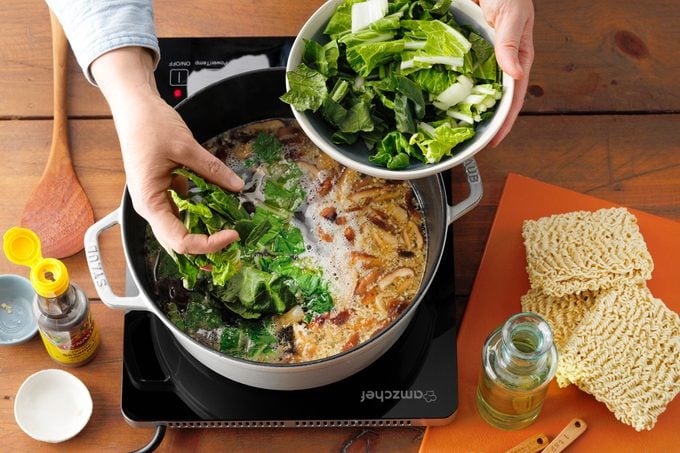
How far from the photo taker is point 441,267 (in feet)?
5.21

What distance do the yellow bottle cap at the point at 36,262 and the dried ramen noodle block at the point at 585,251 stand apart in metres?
0.80

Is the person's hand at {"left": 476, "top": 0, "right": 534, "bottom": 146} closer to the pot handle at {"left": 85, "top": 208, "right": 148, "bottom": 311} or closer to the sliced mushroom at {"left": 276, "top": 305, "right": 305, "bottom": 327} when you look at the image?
the sliced mushroom at {"left": 276, "top": 305, "right": 305, "bottom": 327}

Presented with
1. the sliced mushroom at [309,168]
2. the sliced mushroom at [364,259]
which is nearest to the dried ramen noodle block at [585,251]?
the sliced mushroom at [364,259]

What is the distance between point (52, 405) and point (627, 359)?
3.23ft

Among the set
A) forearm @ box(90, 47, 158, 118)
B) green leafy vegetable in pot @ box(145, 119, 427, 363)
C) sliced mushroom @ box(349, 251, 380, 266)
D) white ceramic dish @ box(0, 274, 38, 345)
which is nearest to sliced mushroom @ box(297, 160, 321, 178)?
green leafy vegetable in pot @ box(145, 119, 427, 363)

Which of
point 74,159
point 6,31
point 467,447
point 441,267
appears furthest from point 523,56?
point 6,31

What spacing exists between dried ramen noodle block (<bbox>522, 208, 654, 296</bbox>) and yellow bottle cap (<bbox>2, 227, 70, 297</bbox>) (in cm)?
80

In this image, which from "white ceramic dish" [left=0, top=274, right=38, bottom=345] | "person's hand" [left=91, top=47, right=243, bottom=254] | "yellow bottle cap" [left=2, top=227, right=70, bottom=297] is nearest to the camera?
"person's hand" [left=91, top=47, right=243, bottom=254]

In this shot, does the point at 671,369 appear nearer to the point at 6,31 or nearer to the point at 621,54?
the point at 621,54

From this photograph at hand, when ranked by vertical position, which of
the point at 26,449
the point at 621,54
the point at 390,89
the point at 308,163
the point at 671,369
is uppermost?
the point at 390,89

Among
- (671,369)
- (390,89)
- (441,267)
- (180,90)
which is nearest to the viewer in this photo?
(390,89)

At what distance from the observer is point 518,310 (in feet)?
5.23

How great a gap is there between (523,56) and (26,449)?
3.48 feet

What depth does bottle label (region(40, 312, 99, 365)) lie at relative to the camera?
1479 millimetres
